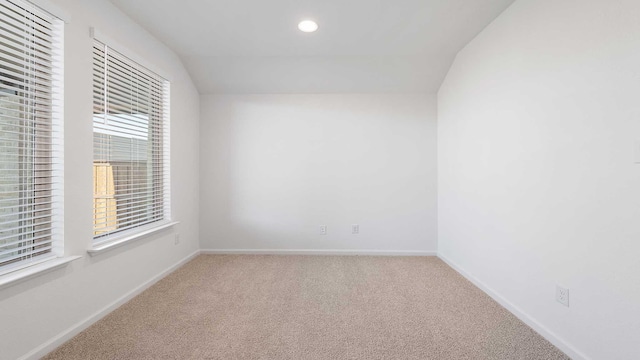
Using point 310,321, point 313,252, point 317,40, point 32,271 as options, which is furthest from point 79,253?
point 317,40

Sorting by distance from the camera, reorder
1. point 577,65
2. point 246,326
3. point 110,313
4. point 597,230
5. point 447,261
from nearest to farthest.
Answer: point 597,230 → point 577,65 → point 246,326 → point 110,313 → point 447,261

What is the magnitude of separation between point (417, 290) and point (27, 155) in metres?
3.14

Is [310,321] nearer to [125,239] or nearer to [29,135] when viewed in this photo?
[125,239]

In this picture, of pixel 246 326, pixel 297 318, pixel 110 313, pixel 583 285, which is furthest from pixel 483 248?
pixel 110 313

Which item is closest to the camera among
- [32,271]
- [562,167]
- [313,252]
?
[32,271]

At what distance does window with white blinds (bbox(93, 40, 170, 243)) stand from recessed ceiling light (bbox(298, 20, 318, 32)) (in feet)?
5.16

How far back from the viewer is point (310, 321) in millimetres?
2207

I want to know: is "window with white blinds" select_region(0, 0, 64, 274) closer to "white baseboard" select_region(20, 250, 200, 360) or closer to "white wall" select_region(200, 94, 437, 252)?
"white baseboard" select_region(20, 250, 200, 360)

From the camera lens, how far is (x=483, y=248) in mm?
2787

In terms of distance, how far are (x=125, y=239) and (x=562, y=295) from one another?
3268mm

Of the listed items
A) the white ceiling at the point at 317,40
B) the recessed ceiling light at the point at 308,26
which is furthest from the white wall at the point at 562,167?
the recessed ceiling light at the point at 308,26

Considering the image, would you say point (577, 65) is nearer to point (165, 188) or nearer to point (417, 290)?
point (417, 290)

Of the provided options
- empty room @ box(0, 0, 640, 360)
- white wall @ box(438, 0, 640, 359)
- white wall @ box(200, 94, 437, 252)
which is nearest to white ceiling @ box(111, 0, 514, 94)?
Result: empty room @ box(0, 0, 640, 360)

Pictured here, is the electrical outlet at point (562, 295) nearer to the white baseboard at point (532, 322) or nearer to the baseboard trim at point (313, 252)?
the white baseboard at point (532, 322)
